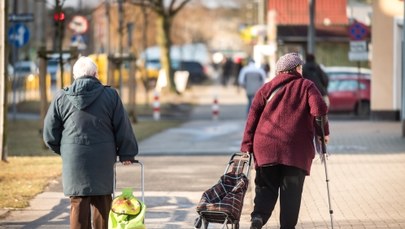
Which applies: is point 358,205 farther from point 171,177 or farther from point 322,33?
point 322,33

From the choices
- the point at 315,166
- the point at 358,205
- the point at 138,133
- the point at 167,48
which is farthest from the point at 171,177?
the point at 167,48

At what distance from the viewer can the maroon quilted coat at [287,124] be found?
31.1 ft

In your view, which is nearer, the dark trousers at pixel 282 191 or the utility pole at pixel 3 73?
the dark trousers at pixel 282 191

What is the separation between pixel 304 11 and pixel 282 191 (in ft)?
141

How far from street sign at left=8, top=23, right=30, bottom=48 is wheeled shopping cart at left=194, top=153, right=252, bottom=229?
2325 cm

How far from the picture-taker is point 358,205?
41.9ft

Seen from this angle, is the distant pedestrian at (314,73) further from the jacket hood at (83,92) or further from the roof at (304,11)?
the roof at (304,11)

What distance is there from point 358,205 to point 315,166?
4467mm

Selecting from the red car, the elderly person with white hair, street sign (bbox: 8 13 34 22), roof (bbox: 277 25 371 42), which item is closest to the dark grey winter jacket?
the elderly person with white hair

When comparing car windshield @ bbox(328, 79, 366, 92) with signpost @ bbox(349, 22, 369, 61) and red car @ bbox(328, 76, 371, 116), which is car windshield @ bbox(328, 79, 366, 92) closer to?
red car @ bbox(328, 76, 371, 116)

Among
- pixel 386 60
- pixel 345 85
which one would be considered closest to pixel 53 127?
pixel 386 60

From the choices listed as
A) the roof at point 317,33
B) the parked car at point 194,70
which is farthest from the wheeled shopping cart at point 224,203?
the parked car at point 194,70

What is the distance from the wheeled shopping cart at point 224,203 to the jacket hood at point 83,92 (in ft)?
3.88

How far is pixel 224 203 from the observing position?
29.2 feet
